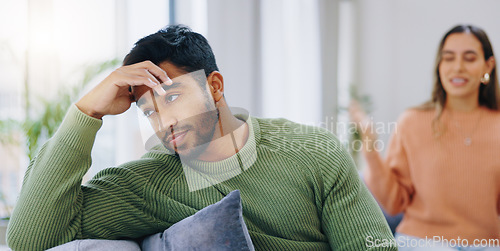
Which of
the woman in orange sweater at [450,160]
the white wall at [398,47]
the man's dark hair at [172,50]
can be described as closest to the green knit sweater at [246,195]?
the man's dark hair at [172,50]

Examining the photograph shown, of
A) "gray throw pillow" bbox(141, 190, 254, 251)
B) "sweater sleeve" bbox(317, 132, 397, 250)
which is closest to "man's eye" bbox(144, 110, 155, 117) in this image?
"gray throw pillow" bbox(141, 190, 254, 251)

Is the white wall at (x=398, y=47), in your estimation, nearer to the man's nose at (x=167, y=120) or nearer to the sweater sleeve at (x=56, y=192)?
the man's nose at (x=167, y=120)

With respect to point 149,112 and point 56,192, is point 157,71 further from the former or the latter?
point 56,192

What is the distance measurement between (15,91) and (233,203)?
1519 millimetres

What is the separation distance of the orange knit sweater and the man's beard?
0.91 m

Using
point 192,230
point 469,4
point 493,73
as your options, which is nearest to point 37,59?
point 192,230

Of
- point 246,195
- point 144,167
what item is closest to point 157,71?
point 144,167

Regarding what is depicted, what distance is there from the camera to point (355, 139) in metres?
2.91

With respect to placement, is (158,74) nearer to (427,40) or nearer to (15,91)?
(15,91)

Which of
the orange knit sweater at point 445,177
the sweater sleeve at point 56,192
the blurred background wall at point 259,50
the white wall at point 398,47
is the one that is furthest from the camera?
the white wall at point 398,47

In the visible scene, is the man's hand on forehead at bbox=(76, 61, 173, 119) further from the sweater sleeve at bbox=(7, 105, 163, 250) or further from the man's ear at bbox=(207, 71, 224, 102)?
the man's ear at bbox=(207, 71, 224, 102)

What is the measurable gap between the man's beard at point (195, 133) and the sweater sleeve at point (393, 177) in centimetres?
90

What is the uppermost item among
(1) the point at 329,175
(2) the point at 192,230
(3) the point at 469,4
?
(3) the point at 469,4

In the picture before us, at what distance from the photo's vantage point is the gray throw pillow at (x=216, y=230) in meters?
1.12
